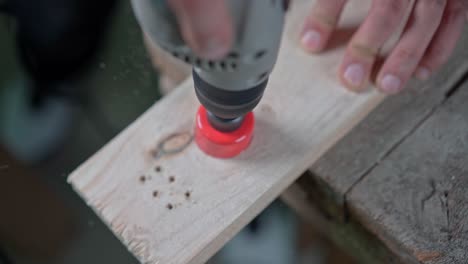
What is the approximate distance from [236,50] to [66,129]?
111cm

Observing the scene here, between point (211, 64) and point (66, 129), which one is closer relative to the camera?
point (211, 64)

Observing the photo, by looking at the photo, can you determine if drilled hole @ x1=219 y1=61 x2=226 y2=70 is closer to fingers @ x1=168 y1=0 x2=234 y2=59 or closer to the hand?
fingers @ x1=168 y1=0 x2=234 y2=59

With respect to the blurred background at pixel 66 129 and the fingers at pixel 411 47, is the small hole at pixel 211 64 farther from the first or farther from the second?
the blurred background at pixel 66 129

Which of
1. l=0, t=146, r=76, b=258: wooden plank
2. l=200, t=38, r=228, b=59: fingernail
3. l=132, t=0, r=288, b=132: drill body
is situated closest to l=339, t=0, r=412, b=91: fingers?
l=132, t=0, r=288, b=132: drill body

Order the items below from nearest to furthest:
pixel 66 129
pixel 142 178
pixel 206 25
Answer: pixel 206 25
pixel 142 178
pixel 66 129

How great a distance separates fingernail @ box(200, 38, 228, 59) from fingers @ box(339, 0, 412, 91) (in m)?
0.35

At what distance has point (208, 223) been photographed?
637 mm

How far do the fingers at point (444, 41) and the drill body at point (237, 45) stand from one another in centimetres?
30

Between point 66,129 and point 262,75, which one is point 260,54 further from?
point 66,129

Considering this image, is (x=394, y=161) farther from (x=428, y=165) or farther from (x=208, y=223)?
(x=208, y=223)

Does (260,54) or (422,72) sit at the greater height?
(260,54)

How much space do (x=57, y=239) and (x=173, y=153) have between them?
2.57 ft

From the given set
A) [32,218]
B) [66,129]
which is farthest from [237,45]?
[66,129]

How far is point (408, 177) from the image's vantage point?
0.69 m
